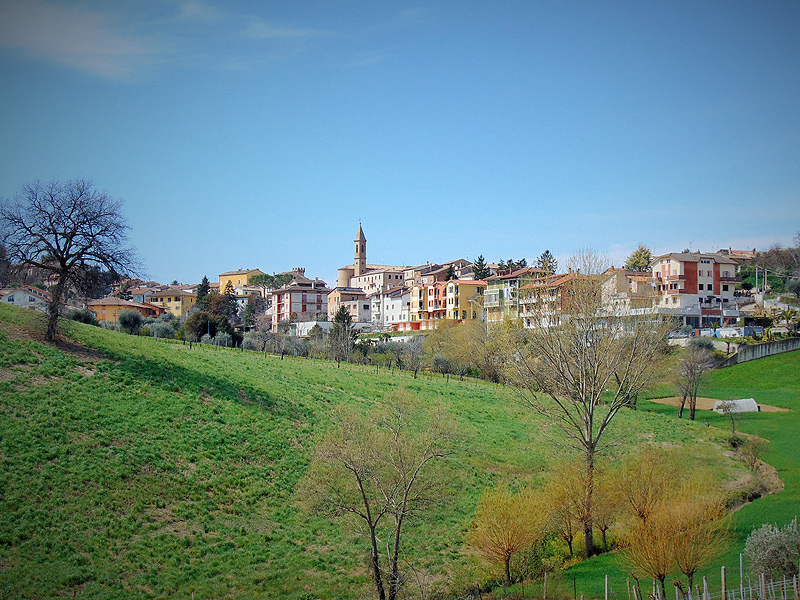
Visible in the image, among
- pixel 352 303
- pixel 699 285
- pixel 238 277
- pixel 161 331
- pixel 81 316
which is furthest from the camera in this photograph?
pixel 238 277

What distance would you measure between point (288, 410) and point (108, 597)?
673 inches

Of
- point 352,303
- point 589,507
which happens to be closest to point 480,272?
point 352,303

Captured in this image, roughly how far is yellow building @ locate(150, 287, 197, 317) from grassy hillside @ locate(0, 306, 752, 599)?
88147mm

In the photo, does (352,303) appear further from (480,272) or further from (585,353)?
(585,353)

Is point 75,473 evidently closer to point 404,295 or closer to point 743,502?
point 743,502

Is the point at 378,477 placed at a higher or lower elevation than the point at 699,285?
lower

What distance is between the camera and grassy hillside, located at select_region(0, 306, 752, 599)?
63.6 feet

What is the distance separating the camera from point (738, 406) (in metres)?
49.8

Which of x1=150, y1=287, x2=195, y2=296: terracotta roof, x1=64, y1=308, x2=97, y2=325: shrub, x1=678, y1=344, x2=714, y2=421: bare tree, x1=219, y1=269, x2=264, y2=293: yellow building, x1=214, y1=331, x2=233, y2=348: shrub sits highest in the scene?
x1=219, y1=269, x2=264, y2=293: yellow building

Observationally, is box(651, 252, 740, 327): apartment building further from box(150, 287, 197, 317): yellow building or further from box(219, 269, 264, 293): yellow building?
box(219, 269, 264, 293): yellow building

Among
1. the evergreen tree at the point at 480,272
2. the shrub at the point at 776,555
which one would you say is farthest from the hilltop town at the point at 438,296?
the shrub at the point at 776,555

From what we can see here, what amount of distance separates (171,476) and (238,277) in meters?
140

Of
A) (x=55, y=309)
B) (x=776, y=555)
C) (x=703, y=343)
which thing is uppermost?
(x=55, y=309)

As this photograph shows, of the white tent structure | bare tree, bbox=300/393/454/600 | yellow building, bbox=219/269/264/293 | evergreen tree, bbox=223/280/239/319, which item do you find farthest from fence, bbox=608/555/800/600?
yellow building, bbox=219/269/264/293
